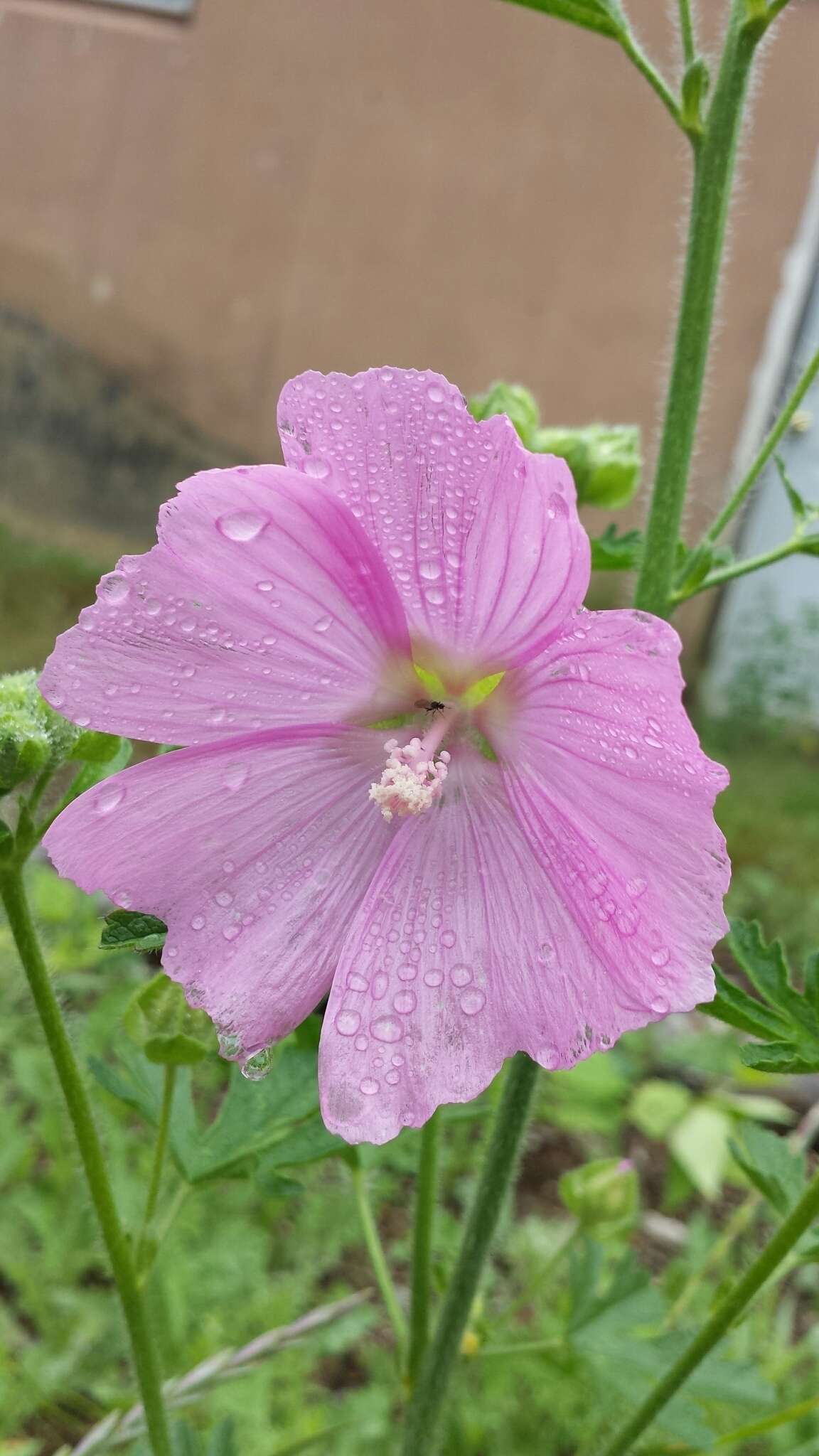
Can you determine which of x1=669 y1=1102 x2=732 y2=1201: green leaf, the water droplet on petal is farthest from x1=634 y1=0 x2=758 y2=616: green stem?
x1=669 y1=1102 x2=732 y2=1201: green leaf

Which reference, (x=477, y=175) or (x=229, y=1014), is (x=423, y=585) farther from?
(x=477, y=175)

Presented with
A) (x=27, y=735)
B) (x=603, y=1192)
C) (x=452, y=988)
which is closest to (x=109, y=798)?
(x=27, y=735)

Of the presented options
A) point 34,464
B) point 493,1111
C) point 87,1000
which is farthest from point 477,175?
point 493,1111

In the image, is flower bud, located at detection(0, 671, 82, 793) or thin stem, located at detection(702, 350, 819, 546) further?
thin stem, located at detection(702, 350, 819, 546)

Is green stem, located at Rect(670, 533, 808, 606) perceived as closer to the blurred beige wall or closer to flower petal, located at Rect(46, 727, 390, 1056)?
flower petal, located at Rect(46, 727, 390, 1056)

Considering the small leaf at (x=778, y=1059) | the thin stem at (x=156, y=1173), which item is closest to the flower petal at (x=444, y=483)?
the small leaf at (x=778, y=1059)

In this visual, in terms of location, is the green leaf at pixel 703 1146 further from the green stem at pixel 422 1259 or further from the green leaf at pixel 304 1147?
the green leaf at pixel 304 1147
